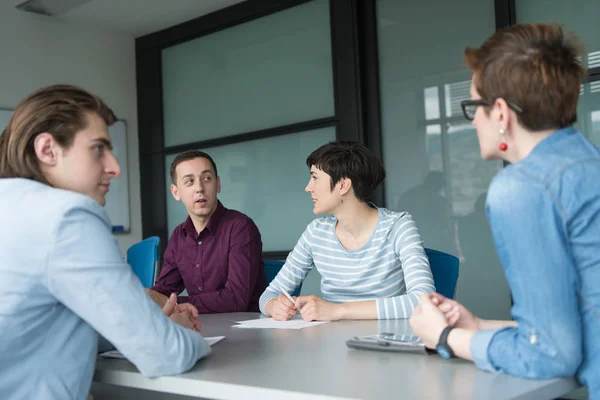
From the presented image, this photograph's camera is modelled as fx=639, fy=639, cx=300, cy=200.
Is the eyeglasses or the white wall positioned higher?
the white wall

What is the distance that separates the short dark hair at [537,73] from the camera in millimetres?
1189

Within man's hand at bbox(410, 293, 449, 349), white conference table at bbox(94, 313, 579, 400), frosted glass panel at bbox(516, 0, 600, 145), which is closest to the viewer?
white conference table at bbox(94, 313, 579, 400)

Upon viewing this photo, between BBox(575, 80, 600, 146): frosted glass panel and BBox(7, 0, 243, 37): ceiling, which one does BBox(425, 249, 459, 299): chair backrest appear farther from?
BBox(7, 0, 243, 37): ceiling

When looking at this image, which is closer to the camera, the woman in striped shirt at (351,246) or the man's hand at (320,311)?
the man's hand at (320,311)

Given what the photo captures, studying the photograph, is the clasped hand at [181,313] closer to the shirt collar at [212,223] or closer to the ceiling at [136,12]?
the shirt collar at [212,223]

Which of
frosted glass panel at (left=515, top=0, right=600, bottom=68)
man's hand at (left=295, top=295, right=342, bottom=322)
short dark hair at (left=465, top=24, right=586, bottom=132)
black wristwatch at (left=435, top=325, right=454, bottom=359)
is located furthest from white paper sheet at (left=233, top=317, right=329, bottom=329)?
frosted glass panel at (left=515, top=0, right=600, bottom=68)

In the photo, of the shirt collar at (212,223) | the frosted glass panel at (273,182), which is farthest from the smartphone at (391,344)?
the frosted glass panel at (273,182)

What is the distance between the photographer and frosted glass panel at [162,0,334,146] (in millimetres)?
4867

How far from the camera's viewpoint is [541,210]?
3.61 feet

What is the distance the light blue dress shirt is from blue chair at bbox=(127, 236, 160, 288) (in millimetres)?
1834

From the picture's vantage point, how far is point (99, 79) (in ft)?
18.9

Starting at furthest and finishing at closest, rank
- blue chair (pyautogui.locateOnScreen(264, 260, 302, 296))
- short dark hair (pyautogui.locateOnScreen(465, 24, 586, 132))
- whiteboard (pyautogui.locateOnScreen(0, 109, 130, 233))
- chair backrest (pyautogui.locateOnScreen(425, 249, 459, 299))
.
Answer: whiteboard (pyautogui.locateOnScreen(0, 109, 130, 233))
blue chair (pyautogui.locateOnScreen(264, 260, 302, 296))
chair backrest (pyautogui.locateOnScreen(425, 249, 459, 299))
short dark hair (pyautogui.locateOnScreen(465, 24, 586, 132))

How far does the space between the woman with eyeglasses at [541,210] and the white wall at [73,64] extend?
473cm

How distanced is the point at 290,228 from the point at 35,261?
3810 mm
